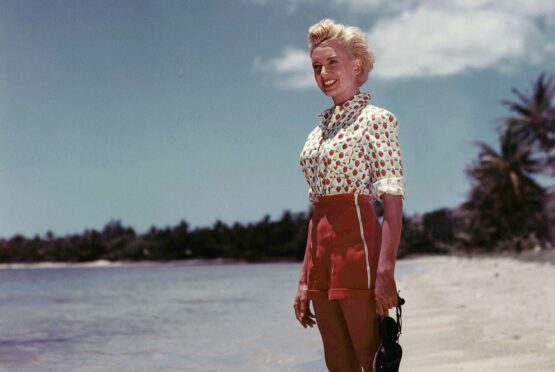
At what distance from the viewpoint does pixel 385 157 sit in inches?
83.4

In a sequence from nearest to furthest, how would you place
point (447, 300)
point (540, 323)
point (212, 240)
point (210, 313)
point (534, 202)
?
point (540, 323) → point (447, 300) → point (210, 313) → point (534, 202) → point (212, 240)

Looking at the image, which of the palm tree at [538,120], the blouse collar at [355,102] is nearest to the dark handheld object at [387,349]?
the blouse collar at [355,102]

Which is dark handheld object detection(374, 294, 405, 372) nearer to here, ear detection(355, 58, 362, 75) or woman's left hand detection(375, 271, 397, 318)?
woman's left hand detection(375, 271, 397, 318)

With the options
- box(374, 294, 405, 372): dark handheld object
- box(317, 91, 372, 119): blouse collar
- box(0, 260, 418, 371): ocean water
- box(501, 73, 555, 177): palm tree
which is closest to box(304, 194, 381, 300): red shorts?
box(374, 294, 405, 372): dark handheld object

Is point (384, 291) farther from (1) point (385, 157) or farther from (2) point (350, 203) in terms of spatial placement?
(1) point (385, 157)

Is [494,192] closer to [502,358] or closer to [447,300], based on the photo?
[447,300]

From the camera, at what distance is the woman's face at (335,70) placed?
7.39 feet

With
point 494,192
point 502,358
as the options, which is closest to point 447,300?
point 502,358

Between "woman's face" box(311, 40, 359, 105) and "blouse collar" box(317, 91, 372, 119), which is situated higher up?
"woman's face" box(311, 40, 359, 105)

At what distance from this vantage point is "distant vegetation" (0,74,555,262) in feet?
119

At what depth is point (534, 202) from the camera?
3788 cm

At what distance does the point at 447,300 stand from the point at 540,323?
492cm

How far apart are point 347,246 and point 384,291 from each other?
19 cm

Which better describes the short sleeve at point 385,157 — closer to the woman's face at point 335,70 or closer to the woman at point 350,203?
the woman at point 350,203
